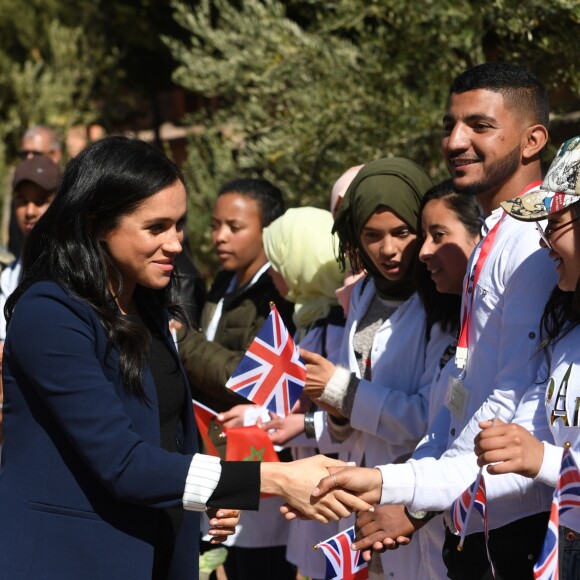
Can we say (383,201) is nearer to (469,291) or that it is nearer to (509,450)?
(469,291)

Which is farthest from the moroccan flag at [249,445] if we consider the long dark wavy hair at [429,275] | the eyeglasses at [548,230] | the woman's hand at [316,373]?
the eyeglasses at [548,230]

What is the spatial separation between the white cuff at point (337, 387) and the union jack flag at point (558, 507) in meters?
1.52

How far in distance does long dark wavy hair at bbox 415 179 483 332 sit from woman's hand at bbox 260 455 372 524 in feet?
3.21

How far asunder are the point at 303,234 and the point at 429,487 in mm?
2069

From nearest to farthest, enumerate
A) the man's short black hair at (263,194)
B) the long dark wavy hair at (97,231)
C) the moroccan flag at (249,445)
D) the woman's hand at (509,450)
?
the woman's hand at (509,450) < the long dark wavy hair at (97,231) < the moroccan flag at (249,445) < the man's short black hair at (263,194)

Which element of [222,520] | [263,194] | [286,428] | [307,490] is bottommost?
[222,520]

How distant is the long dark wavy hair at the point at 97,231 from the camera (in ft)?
10.0

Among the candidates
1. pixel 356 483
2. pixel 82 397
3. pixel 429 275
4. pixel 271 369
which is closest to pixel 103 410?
pixel 82 397

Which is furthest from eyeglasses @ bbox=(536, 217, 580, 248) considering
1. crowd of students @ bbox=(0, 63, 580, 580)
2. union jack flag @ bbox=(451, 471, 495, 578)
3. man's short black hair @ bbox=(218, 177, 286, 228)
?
man's short black hair @ bbox=(218, 177, 286, 228)

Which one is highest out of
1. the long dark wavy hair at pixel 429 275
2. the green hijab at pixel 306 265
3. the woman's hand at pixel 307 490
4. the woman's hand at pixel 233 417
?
the green hijab at pixel 306 265

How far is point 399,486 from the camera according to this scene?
336 cm

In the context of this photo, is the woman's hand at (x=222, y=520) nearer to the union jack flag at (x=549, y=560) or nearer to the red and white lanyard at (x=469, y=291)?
the red and white lanyard at (x=469, y=291)

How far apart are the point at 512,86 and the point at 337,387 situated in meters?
1.38

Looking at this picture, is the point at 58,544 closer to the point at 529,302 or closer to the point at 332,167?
the point at 529,302
